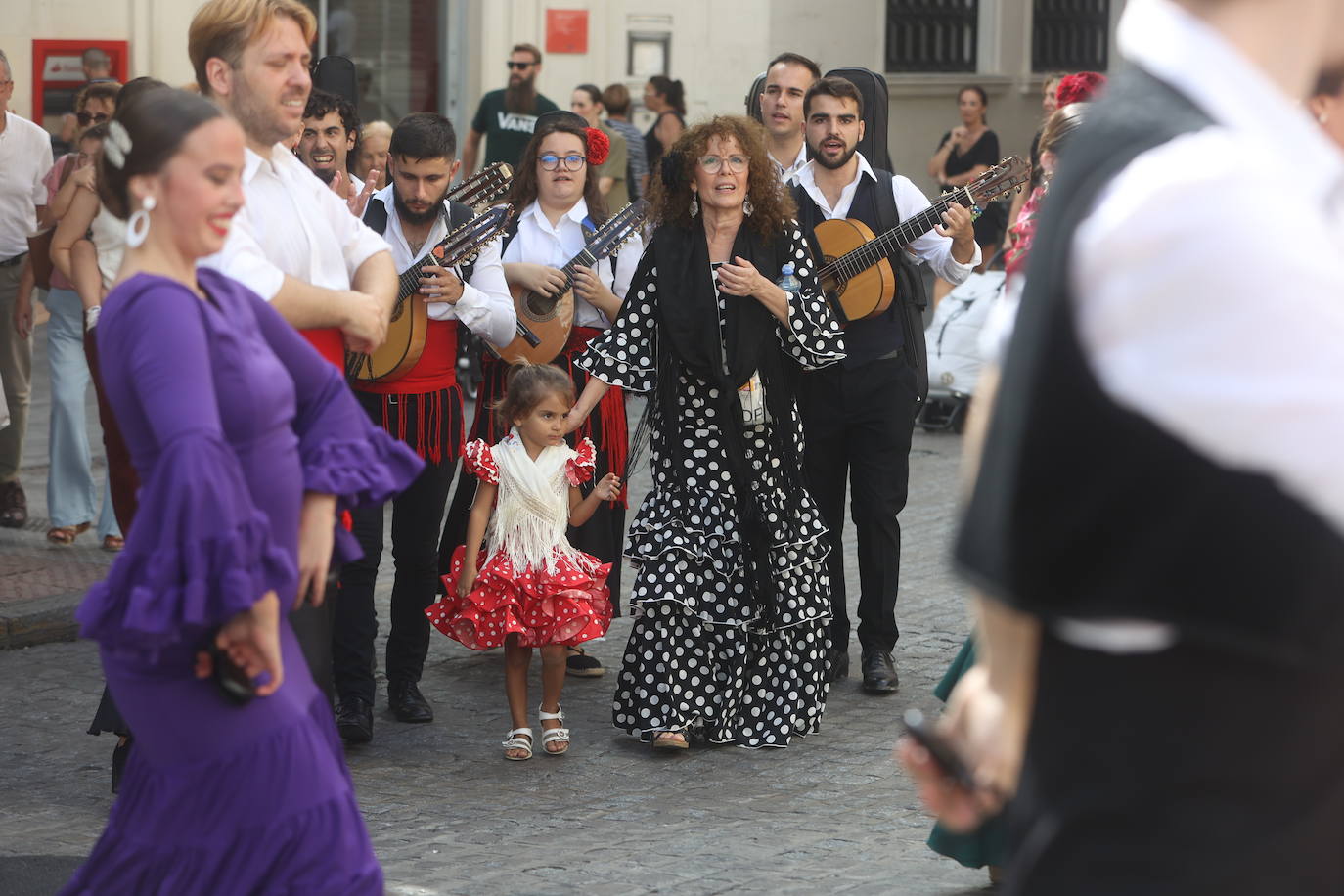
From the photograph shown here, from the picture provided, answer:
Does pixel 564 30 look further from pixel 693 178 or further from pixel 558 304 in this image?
pixel 693 178

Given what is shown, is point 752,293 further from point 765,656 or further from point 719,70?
point 719,70

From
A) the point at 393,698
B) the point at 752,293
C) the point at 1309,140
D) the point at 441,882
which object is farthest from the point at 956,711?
the point at 393,698

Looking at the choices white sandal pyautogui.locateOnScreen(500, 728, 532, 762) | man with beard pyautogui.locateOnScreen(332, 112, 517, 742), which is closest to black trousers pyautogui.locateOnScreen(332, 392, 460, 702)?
man with beard pyautogui.locateOnScreen(332, 112, 517, 742)

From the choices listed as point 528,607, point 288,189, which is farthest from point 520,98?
point 288,189

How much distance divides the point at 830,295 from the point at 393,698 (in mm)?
2032

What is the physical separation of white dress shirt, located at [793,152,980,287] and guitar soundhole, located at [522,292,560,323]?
0.98m

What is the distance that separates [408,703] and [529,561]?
0.70 metres

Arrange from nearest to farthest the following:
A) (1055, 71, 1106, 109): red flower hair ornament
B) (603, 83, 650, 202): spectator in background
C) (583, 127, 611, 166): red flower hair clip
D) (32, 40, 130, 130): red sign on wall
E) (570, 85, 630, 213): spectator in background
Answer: (1055, 71, 1106, 109): red flower hair ornament → (583, 127, 611, 166): red flower hair clip → (570, 85, 630, 213): spectator in background → (603, 83, 650, 202): spectator in background → (32, 40, 130, 130): red sign on wall

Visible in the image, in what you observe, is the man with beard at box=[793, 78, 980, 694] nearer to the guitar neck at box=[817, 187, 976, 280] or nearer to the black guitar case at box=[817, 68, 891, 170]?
the guitar neck at box=[817, 187, 976, 280]

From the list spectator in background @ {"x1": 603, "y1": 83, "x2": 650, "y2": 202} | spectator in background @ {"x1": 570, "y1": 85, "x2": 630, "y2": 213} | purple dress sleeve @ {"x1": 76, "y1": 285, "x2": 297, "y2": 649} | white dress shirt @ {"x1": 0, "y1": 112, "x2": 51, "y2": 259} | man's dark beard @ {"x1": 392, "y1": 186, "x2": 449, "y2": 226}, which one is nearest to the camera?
purple dress sleeve @ {"x1": 76, "y1": 285, "x2": 297, "y2": 649}

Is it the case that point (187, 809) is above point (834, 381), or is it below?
below

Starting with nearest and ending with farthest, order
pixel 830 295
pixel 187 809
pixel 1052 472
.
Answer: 1. pixel 1052 472
2. pixel 187 809
3. pixel 830 295

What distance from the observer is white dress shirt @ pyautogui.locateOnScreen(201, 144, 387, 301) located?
407 cm

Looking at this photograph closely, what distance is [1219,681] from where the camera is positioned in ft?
5.25
